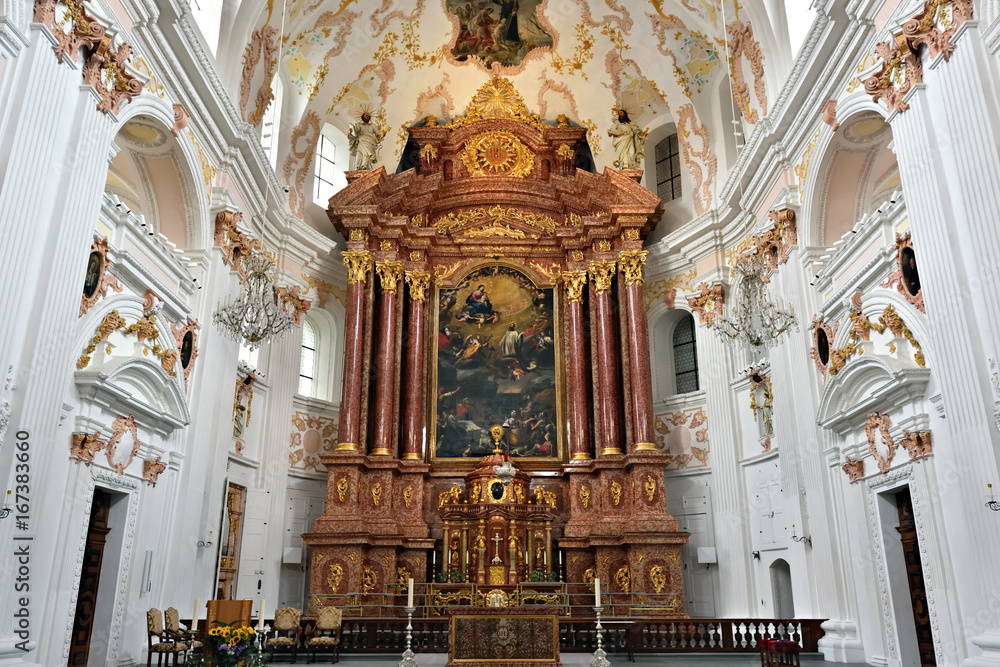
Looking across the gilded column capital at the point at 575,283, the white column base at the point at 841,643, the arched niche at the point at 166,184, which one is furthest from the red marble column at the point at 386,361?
the white column base at the point at 841,643

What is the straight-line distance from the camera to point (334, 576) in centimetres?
1492

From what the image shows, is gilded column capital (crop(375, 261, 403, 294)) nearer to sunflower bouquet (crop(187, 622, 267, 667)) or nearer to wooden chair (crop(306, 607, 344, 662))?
wooden chair (crop(306, 607, 344, 662))

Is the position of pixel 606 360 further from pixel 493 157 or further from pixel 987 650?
pixel 987 650

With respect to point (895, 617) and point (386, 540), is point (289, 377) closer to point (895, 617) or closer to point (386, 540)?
point (386, 540)

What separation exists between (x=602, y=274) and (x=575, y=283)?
61cm

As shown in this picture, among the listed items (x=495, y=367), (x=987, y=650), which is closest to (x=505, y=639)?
(x=987, y=650)

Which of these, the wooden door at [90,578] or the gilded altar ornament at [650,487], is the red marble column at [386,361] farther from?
the wooden door at [90,578]

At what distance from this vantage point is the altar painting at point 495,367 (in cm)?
1698

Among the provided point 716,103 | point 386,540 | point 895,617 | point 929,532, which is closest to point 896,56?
point 929,532

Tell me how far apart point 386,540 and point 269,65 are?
29.7 feet

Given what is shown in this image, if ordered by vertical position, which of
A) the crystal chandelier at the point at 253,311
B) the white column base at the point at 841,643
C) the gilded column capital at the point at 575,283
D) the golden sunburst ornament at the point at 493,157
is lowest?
the white column base at the point at 841,643

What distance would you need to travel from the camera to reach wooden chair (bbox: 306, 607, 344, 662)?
11.4 metres

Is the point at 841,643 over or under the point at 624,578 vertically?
under

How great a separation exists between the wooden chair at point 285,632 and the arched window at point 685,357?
9.33 metres
